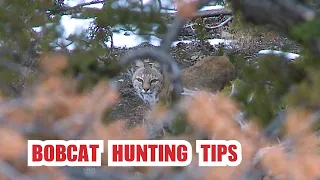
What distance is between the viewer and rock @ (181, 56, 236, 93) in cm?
328

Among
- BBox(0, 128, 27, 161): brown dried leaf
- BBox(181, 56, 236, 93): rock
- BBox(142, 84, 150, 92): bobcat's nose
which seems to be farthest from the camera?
BBox(142, 84, 150, 92): bobcat's nose

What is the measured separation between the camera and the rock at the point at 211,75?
328 cm

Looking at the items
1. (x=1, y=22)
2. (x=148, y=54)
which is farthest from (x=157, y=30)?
(x=1, y=22)

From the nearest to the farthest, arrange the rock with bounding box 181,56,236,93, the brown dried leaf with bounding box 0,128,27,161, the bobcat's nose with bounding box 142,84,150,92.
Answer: the brown dried leaf with bounding box 0,128,27,161, the rock with bounding box 181,56,236,93, the bobcat's nose with bounding box 142,84,150,92

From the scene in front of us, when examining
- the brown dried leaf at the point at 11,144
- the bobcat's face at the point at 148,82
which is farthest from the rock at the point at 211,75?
the brown dried leaf at the point at 11,144

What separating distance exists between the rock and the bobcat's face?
160 millimetres

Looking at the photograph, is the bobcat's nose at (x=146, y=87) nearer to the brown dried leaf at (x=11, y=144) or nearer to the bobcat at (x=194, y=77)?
the bobcat at (x=194, y=77)

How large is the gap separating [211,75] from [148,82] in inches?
A: 16.0

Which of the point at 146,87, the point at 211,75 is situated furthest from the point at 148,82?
the point at 211,75

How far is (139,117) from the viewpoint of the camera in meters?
3.72

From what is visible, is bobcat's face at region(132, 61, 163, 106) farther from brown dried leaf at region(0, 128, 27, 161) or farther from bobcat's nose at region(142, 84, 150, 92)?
brown dried leaf at region(0, 128, 27, 161)

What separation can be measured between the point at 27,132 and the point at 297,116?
0.58 m

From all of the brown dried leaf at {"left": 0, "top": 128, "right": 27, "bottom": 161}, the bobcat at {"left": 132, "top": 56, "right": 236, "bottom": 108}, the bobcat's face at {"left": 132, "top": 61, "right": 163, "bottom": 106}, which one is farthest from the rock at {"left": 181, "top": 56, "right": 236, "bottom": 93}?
the brown dried leaf at {"left": 0, "top": 128, "right": 27, "bottom": 161}

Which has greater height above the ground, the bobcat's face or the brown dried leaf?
the brown dried leaf
